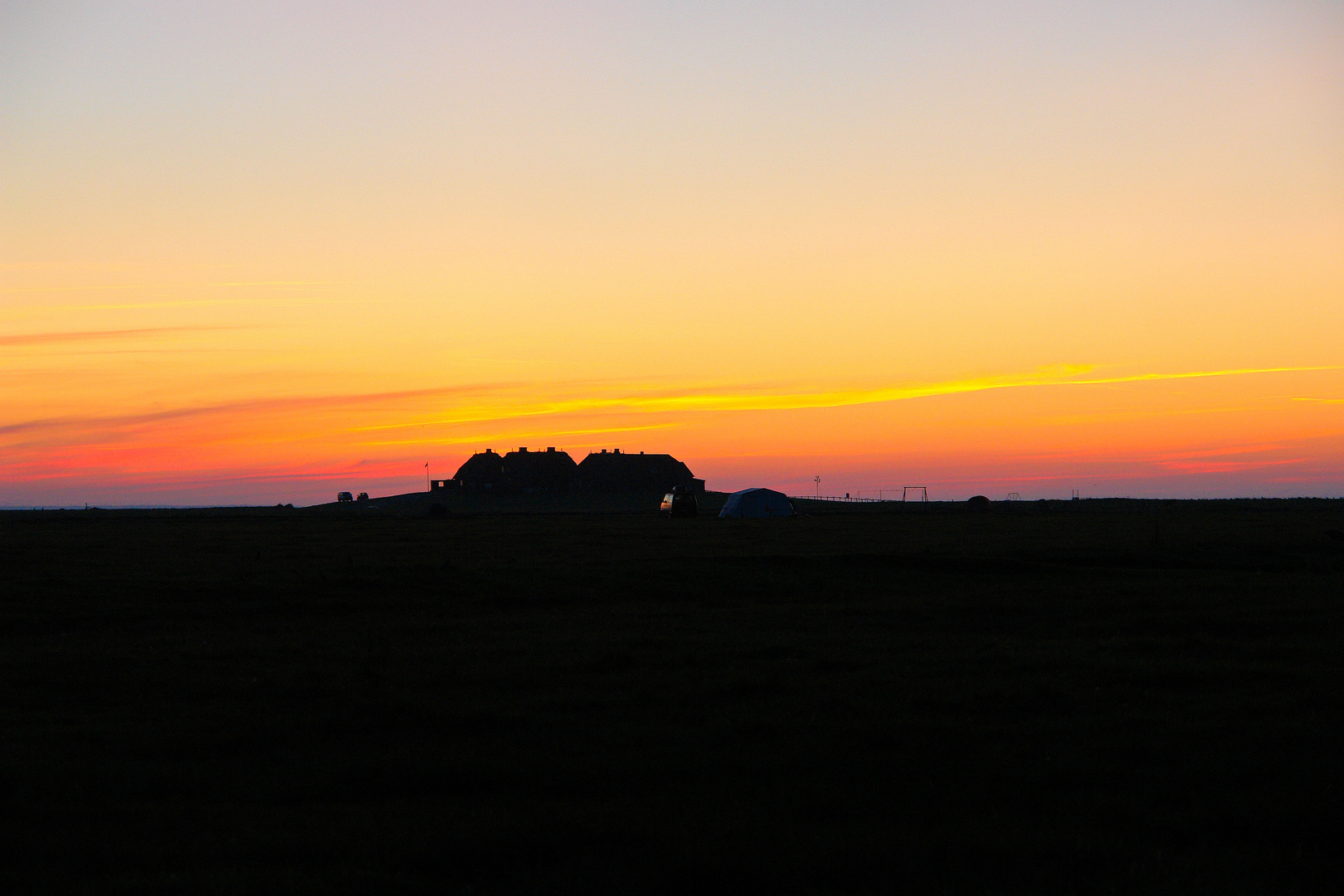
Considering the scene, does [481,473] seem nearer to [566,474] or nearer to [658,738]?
[566,474]

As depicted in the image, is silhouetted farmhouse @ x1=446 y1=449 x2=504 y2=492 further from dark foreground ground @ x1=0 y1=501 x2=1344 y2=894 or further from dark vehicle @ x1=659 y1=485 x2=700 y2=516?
dark foreground ground @ x1=0 y1=501 x2=1344 y2=894

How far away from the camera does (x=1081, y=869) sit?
8594mm

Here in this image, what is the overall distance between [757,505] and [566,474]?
59.6 m

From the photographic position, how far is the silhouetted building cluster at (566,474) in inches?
5384

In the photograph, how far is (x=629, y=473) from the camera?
13875 cm

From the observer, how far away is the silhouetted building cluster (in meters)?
137

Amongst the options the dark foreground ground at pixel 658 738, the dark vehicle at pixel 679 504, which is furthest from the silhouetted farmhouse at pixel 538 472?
the dark foreground ground at pixel 658 738

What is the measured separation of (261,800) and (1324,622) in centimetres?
2142

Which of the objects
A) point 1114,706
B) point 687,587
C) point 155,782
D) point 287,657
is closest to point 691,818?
point 155,782

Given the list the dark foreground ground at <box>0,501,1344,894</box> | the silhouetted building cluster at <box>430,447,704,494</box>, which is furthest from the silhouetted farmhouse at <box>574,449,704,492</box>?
the dark foreground ground at <box>0,501,1344,894</box>

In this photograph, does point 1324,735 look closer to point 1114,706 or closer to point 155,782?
point 1114,706

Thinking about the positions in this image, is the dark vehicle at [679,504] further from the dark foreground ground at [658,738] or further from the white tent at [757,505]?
the dark foreground ground at [658,738]

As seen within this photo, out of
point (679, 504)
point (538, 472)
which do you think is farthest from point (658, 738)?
point (538, 472)

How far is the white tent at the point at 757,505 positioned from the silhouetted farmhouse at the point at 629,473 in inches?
2129
